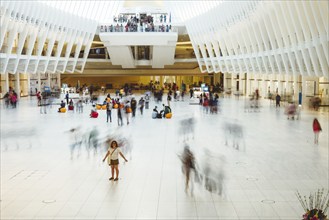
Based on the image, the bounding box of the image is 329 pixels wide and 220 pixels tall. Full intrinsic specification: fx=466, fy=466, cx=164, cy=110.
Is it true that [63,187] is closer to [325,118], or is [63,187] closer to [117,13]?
[325,118]

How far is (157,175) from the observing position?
38.6ft

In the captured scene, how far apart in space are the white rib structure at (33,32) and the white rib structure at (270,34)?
10.8m

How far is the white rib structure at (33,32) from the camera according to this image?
93.1 feet

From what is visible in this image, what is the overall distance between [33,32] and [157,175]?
76.8 ft

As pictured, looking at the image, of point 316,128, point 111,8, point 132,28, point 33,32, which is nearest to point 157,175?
point 316,128

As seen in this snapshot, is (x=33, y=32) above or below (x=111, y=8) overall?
below

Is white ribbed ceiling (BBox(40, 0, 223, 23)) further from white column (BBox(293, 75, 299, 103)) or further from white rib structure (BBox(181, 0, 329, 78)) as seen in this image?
white column (BBox(293, 75, 299, 103))

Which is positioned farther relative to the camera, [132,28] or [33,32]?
[132,28]

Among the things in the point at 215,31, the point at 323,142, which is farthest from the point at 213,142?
the point at 215,31

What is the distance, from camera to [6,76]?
40.5 meters

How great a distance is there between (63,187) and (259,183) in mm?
4565

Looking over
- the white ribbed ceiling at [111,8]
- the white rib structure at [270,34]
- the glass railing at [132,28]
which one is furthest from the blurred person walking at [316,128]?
the glass railing at [132,28]

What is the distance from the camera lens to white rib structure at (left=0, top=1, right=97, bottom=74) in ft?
93.1

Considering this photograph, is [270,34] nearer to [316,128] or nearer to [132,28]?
[316,128]
